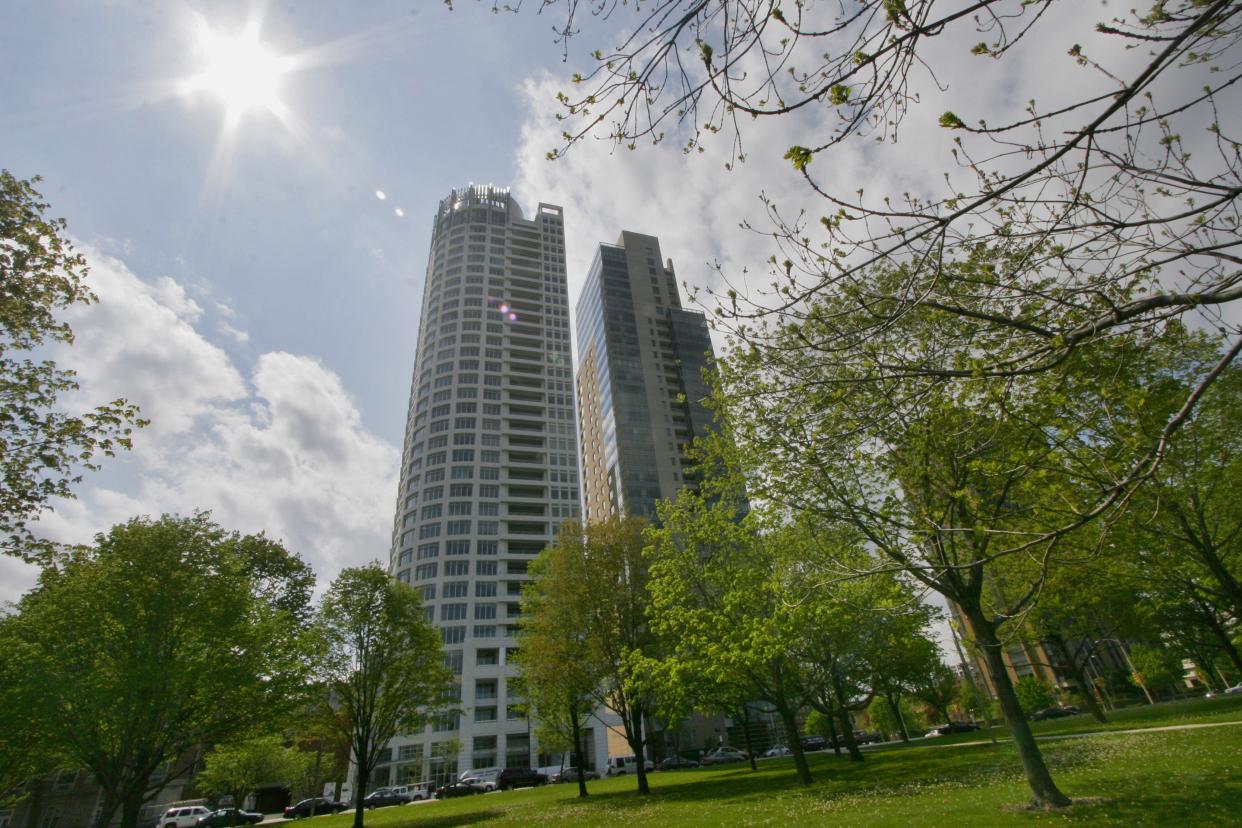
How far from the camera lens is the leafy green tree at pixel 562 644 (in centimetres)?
2586

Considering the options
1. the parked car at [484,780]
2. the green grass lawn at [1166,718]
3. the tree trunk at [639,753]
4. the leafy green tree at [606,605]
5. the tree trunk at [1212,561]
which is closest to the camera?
the tree trunk at [1212,561]

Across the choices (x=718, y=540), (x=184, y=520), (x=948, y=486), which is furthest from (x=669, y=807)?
(x=184, y=520)

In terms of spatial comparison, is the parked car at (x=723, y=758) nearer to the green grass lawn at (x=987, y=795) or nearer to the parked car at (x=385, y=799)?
the parked car at (x=385, y=799)

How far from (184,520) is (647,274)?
90.6 metres

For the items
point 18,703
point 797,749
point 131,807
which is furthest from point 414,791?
point 797,749

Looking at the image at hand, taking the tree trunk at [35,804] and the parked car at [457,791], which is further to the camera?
the parked car at [457,791]

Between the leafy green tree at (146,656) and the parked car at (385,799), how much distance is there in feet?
96.4

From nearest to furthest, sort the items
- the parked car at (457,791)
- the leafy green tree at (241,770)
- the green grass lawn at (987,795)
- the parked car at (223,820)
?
the green grass lawn at (987,795) → the leafy green tree at (241,770) → the parked car at (223,820) → the parked car at (457,791)

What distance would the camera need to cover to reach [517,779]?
45375 mm

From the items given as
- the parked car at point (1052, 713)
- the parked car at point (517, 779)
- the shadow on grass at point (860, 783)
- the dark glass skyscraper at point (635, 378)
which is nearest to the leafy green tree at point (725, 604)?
the shadow on grass at point (860, 783)

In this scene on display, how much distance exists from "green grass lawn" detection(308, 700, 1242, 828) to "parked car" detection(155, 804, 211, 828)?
27801mm

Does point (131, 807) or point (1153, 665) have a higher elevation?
point (1153, 665)

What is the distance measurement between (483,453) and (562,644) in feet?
189

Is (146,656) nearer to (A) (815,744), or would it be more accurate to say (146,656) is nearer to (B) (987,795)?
(B) (987,795)
